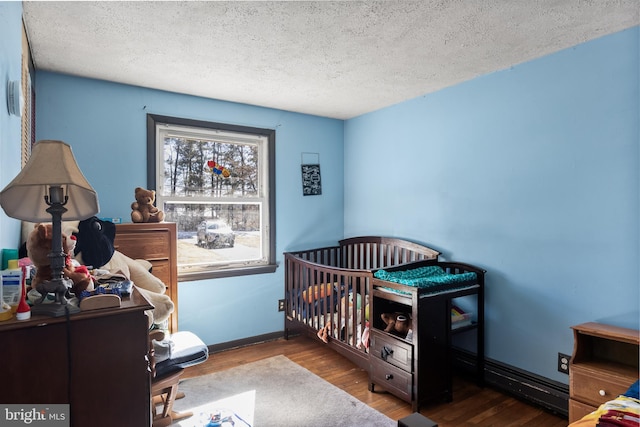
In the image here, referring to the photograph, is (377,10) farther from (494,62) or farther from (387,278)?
(387,278)

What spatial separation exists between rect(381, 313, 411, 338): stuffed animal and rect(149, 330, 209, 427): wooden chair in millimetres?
1166

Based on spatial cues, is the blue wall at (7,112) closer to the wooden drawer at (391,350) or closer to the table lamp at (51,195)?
the table lamp at (51,195)

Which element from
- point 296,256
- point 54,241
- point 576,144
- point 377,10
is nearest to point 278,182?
point 296,256

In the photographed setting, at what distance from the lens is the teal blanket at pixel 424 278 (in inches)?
90.8

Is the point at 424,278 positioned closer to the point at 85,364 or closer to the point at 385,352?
the point at 385,352

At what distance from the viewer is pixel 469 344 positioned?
9.18ft

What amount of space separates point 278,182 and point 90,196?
8.22 ft

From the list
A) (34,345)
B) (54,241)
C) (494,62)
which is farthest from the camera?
(494,62)

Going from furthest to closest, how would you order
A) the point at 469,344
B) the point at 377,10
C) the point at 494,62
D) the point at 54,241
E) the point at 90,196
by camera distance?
the point at 469,344 < the point at 494,62 < the point at 377,10 < the point at 90,196 < the point at 54,241

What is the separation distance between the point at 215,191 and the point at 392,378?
2.14 m

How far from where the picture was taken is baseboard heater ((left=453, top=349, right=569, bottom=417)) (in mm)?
2244

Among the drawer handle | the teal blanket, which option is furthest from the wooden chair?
the teal blanket

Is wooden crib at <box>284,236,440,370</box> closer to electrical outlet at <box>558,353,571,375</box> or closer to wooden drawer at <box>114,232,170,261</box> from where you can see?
electrical outlet at <box>558,353,571,375</box>

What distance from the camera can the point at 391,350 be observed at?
2.40 m
